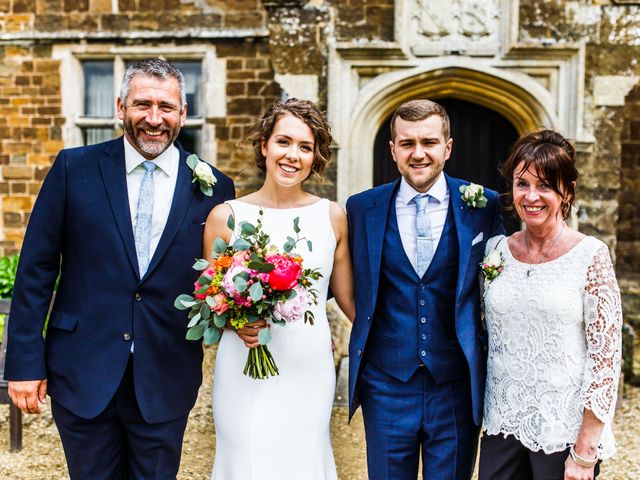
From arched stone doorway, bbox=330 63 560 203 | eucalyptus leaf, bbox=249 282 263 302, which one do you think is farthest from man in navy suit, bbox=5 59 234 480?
arched stone doorway, bbox=330 63 560 203

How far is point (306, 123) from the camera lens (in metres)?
2.60

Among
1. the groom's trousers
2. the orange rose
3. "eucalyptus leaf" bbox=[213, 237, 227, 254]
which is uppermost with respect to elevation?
"eucalyptus leaf" bbox=[213, 237, 227, 254]

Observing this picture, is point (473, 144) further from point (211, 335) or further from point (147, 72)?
point (211, 335)

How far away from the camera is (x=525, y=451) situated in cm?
226

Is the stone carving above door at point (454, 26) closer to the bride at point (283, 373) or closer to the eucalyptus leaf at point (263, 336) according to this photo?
the bride at point (283, 373)

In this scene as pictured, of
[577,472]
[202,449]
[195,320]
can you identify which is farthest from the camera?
[202,449]

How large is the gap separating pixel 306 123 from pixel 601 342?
1423mm

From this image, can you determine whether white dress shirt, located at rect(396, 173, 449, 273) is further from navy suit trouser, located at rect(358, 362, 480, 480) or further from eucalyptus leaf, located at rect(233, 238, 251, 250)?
eucalyptus leaf, located at rect(233, 238, 251, 250)

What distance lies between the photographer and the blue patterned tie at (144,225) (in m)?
2.41

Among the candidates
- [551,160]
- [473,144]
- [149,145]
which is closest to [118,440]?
[149,145]

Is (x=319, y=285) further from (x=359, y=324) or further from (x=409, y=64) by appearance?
(x=409, y=64)

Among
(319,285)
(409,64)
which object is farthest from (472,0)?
(319,285)

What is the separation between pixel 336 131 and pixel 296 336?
3615 mm

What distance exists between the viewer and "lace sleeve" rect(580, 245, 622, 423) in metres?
2.09
